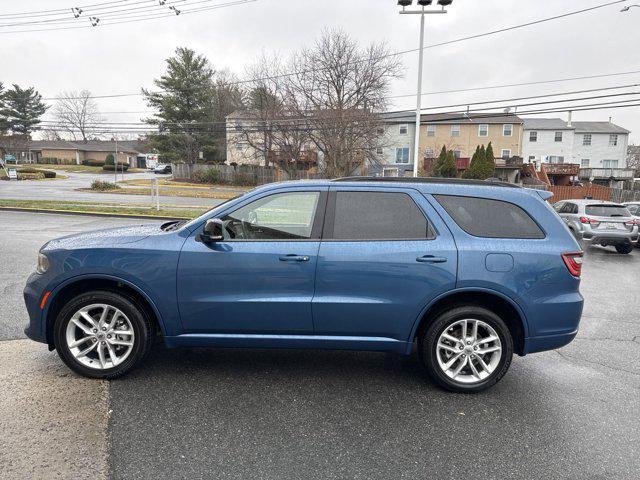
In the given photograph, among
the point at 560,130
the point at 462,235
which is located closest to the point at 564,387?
the point at 462,235

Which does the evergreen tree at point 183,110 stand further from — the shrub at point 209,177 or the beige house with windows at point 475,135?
the beige house with windows at point 475,135

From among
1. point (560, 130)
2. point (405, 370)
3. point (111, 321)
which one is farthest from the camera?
point (560, 130)

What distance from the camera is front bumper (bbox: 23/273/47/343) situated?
3.65 meters

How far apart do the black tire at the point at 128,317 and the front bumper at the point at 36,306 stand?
0.46 feet

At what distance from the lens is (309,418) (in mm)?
3223

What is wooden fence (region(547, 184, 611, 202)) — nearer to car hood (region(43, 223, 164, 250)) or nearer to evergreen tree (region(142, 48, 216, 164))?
car hood (region(43, 223, 164, 250))

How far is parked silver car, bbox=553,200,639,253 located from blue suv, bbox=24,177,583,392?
35.8 feet

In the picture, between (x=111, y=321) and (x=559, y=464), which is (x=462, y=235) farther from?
(x=111, y=321)

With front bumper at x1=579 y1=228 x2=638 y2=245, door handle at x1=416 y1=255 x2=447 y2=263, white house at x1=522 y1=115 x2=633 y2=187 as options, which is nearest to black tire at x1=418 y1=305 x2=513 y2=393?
door handle at x1=416 y1=255 x2=447 y2=263

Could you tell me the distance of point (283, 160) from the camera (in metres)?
44.1

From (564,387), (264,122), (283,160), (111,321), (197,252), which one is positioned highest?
(264,122)

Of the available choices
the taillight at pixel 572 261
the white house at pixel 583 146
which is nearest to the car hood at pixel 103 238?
the taillight at pixel 572 261

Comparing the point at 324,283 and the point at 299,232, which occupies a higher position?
the point at 299,232

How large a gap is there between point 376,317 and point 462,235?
101 cm
